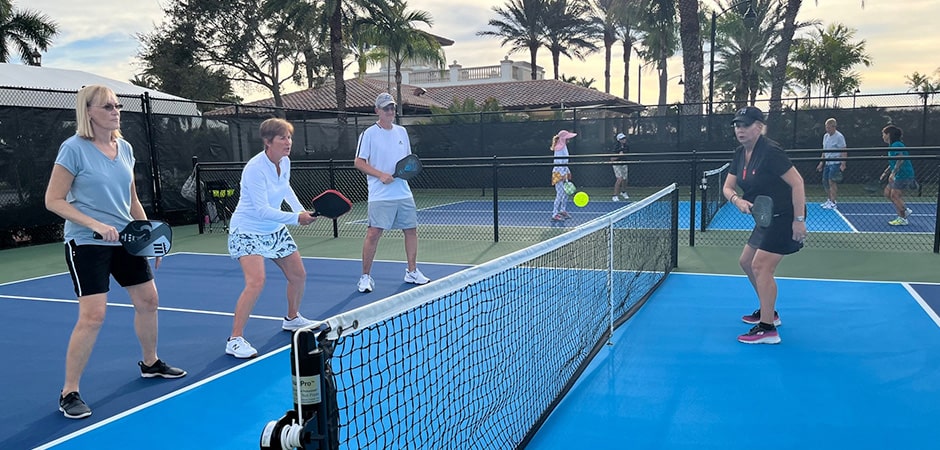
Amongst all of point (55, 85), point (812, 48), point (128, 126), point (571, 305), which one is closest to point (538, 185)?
point (128, 126)

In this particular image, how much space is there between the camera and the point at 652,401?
3986 mm

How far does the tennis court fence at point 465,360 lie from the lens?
219 centimetres

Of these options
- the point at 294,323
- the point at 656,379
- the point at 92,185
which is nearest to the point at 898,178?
the point at 656,379

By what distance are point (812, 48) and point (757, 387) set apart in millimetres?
45972

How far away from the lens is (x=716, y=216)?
1321cm

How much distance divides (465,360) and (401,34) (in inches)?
977

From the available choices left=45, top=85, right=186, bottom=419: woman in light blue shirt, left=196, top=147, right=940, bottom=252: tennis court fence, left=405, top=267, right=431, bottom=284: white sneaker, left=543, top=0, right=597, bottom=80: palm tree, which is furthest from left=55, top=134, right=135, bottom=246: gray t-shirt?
left=543, top=0, right=597, bottom=80: palm tree

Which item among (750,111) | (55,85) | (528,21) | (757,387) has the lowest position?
(757,387)

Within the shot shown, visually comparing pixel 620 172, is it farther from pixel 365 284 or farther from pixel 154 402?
pixel 154 402

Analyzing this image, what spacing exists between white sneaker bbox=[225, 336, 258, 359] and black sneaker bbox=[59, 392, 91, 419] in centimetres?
112

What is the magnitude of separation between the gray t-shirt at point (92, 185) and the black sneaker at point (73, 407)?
0.97m

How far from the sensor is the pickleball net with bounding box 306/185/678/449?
9.44ft

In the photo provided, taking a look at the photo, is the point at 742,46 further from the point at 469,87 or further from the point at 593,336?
the point at 593,336

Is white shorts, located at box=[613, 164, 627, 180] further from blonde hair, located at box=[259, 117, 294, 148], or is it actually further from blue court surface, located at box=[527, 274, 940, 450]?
blonde hair, located at box=[259, 117, 294, 148]
